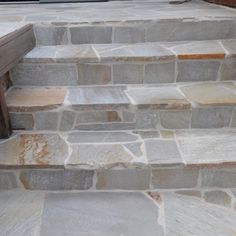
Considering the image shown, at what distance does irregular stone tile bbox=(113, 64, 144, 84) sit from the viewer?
5.36ft

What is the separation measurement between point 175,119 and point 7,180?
2.92ft

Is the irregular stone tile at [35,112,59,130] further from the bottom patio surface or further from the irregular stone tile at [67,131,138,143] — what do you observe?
the bottom patio surface

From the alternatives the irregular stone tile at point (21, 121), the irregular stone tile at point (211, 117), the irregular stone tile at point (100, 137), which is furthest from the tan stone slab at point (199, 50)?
the irregular stone tile at point (21, 121)

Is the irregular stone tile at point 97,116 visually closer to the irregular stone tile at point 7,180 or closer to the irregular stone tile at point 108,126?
the irregular stone tile at point 108,126

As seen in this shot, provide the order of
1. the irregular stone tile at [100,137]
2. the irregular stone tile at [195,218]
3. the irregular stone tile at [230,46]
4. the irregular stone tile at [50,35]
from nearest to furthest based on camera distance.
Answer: the irregular stone tile at [195,218], the irregular stone tile at [100,137], the irregular stone tile at [230,46], the irregular stone tile at [50,35]

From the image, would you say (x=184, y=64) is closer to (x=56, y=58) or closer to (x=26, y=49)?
(x=56, y=58)

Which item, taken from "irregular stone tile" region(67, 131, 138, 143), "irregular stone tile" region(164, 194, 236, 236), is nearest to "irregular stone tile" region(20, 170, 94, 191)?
"irregular stone tile" region(67, 131, 138, 143)

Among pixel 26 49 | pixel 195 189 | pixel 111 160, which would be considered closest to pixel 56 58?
pixel 26 49

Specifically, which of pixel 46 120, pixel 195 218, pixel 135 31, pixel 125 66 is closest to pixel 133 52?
pixel 125 66

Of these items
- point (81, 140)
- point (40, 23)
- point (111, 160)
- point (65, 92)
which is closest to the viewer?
point (111, 160)

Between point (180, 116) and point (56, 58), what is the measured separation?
77 cm

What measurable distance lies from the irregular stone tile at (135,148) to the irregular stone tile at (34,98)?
43 cm

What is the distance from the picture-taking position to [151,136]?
1458 mm

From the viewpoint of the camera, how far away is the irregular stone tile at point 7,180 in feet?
4.28
